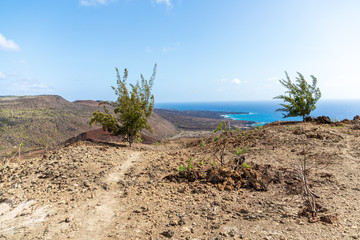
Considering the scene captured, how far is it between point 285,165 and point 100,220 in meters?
6.56

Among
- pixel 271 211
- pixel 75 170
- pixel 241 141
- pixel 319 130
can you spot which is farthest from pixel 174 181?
pixel 319 130

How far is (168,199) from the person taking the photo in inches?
202

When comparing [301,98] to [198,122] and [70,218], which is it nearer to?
[70,218]

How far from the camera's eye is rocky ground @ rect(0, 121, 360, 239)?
3811mm

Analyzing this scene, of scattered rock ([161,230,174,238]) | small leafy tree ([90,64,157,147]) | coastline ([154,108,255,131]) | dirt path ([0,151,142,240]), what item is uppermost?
small leafy tree ([90,64,157,147])

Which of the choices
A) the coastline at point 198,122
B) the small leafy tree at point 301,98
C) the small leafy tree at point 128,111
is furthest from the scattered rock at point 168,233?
the coastline at point 198,122

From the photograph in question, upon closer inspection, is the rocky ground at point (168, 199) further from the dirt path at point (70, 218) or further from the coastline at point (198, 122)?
the coastline at point (198, 122)

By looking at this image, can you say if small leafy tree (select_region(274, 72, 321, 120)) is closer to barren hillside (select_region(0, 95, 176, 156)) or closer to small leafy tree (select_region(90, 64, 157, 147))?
small leafy tree (select_region(90, 64, 157, 147))

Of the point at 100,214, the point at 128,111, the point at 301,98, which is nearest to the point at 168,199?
the point at 100,214

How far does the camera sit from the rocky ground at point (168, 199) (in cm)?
381

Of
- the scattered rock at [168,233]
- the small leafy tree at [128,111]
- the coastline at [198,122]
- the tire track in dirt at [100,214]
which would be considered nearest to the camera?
the scattered rock at [168,233]

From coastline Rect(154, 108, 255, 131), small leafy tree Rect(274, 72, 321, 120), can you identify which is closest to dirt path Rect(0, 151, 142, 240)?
small leafy tree Rect(274, 72, 321, 120)

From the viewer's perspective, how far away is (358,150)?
8711 millimetres

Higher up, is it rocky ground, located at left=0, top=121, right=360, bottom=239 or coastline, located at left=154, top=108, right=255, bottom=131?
rocky ground, located at left=0, top=121, right=360, bottom=239
